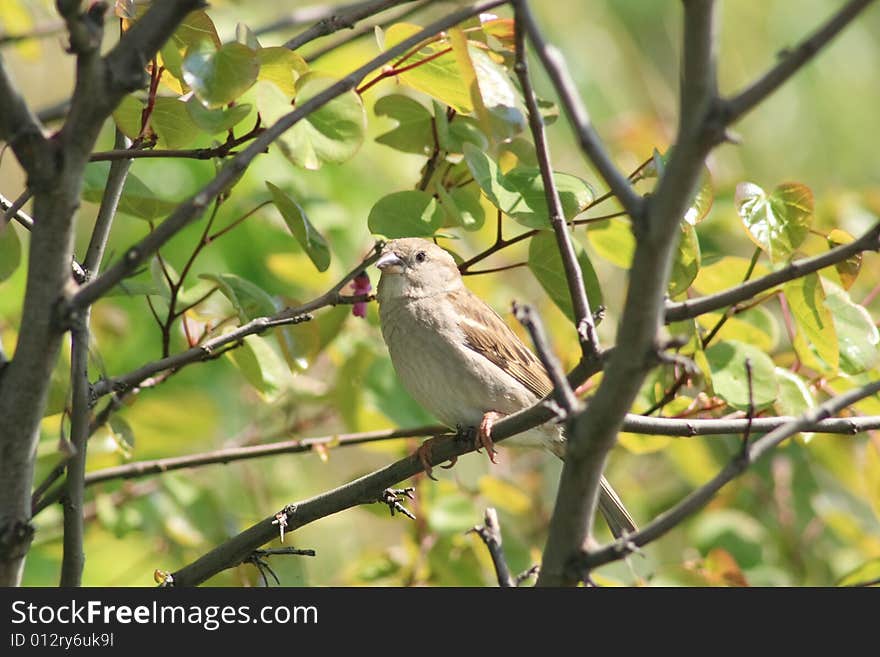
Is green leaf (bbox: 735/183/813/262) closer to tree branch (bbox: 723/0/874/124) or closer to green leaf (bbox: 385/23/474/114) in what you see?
green leaf (bbox: 385/23/474/114)

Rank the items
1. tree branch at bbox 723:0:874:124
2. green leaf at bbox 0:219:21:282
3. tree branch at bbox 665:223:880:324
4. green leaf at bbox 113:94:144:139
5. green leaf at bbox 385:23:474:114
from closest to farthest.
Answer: tree branch at bbox 723:0:874:124 → tree branch at bbox 665:223:880:324 → green leaf at bbox 0:219:21:282 → green leaf at bbox 113:94:144:139 → green leaf at bbox 385:23:474:114

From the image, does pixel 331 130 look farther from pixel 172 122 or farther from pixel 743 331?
pixel 743 331

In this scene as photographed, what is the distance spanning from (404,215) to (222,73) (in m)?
0.65

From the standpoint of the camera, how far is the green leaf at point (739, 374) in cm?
252

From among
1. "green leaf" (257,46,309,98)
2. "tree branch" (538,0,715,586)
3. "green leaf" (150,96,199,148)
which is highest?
"green leaf" (150,96,199,148)

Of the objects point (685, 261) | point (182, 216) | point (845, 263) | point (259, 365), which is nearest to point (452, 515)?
point (259, 365)

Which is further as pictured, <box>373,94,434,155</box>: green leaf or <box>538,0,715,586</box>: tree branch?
<box>373,94,434,155</box>: green leaf

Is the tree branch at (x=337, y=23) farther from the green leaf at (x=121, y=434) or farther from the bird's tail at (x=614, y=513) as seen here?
the bird's tail at (x=614, y=513)

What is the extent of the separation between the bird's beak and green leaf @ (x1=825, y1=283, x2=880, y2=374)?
1.67m

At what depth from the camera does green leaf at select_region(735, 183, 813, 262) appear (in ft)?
7.89

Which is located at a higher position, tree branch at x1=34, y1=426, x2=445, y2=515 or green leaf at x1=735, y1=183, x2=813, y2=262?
tree branch at x1=34, y1=426, x2=445, y2=515

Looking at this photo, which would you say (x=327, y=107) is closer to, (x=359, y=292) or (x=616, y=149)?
(x=359, y=292)

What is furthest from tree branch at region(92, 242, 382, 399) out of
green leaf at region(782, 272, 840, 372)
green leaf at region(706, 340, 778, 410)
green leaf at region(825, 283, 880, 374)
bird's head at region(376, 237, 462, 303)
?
bird's head at region(376, 237, 462, 303)
